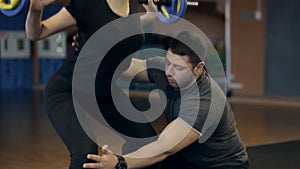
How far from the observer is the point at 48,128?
4574mm

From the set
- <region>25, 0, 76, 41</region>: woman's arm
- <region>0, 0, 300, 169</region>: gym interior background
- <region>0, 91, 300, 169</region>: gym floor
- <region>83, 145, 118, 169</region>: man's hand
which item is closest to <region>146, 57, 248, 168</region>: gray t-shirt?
<region>83, 145, 118, 169</region>: man's hand

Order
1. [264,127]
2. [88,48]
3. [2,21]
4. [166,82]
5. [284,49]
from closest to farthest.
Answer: [88,48] < [166,82] < [264,127] < [284,49] < [2,21]

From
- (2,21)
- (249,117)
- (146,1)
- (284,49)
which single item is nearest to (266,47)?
(284,49)

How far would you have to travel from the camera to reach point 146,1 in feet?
7.16

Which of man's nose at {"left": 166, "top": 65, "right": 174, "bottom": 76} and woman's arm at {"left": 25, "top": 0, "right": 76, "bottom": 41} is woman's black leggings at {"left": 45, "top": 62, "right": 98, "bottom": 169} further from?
man's nose at {"left": 166, "top": 65, "right": 174, "bottom": 76}

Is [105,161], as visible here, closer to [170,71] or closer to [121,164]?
[121,164]

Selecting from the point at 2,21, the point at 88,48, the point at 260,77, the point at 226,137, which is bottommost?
the point at 260,77

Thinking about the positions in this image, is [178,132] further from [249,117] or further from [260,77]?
[260,77]

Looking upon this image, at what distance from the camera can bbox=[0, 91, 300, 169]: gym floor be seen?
340 cm

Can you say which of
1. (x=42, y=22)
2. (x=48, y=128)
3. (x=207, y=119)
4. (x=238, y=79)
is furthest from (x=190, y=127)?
(x=238, y=79)

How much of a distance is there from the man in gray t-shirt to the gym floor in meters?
1.34

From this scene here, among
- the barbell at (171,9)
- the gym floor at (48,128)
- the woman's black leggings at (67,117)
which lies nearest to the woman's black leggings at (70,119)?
the woman's black leggings at (67,117)

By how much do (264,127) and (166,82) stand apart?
2793 millimetres

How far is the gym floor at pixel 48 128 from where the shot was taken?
134 inches
